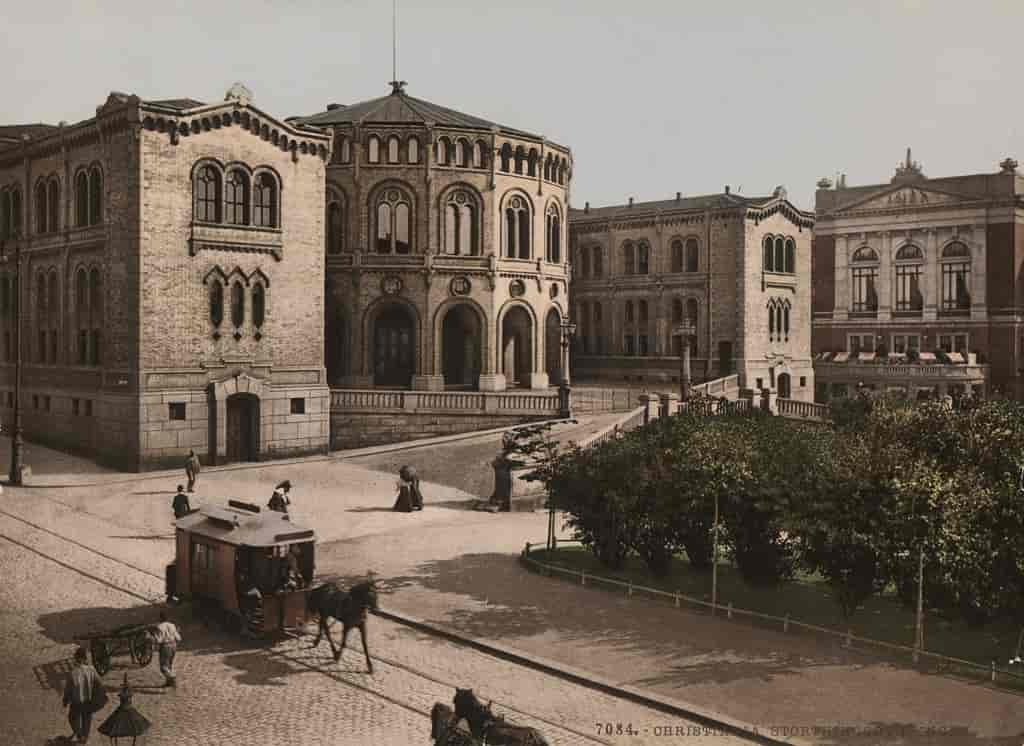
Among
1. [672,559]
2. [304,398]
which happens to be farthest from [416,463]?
[672,559]

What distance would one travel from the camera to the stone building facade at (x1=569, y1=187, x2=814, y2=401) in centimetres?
6038

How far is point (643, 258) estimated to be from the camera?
64.4 metres

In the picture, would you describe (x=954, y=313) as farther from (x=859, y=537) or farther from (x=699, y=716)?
(x=699, y=716)

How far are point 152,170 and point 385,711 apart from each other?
26916mm

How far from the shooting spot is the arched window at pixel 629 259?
65.0m

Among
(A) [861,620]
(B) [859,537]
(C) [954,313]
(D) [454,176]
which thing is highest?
(D) [454,176]

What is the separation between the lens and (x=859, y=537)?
55.7 ft

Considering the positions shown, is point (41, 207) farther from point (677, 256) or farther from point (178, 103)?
point (677, 256)

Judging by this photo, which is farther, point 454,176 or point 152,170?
point 454,176

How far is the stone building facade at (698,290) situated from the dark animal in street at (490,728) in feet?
166

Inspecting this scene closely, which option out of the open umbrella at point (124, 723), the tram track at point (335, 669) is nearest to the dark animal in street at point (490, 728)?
the tram track at point (335, 669)

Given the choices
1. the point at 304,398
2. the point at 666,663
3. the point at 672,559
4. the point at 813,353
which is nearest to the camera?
the point at 666,663

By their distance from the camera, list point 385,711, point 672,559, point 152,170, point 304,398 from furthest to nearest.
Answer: point 304,398 < point 152,170 < point 672,559 < point 385,711

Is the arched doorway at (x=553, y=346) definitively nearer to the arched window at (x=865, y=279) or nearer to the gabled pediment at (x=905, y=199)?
the arched window at (x=865, y=279)
